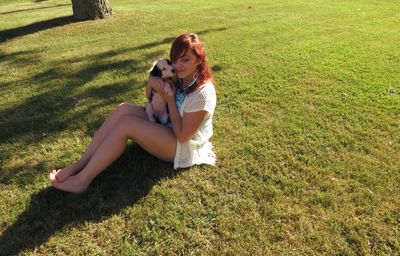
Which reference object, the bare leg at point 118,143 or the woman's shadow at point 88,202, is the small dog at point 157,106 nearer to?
the bare leg at point 118,143

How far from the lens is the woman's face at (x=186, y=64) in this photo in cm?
367

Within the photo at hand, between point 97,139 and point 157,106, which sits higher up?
point 157,106

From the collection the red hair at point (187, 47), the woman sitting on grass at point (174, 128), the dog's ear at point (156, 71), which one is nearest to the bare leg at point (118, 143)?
the woman sitting on grass at point (174, 128)

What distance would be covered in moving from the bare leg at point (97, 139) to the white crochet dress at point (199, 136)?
22.4 inches

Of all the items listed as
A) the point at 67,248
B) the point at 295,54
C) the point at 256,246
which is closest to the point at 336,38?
the point at 295,54

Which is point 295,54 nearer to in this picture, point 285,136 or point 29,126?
point 285,136

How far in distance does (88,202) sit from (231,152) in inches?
64.7

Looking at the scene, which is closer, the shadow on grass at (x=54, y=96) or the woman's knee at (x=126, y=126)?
the woman's knee at (x=126, y=126)

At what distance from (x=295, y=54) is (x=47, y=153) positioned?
4.73 metres

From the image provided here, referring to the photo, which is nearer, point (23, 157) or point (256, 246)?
point (256, 246)

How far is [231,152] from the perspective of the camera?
4.63m

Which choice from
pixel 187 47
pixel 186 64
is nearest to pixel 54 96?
pixel 186 64

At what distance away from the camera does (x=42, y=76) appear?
22.5 ft

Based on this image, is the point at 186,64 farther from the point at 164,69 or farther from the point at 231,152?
the point at 231,152
